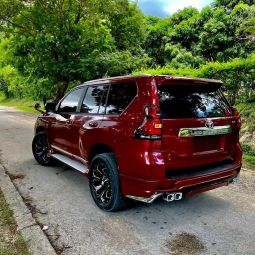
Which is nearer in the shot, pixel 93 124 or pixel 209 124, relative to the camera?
pixel 209 124

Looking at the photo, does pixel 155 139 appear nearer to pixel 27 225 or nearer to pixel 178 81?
pixel 178 81

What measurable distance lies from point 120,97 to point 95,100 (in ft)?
2.31

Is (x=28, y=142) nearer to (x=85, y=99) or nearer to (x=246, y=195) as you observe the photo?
(x=85, y=99)

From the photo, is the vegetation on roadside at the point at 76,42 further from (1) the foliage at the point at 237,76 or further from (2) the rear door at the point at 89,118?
(2) the rear door at the point at 89,118

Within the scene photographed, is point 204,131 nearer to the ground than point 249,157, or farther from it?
farther from it

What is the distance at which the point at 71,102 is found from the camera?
544 centimetres

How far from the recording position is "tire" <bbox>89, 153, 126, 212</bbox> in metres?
3.94

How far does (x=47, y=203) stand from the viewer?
4.56 m

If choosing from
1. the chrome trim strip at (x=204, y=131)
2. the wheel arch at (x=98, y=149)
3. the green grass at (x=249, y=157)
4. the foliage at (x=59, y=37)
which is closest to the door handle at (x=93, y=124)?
the wheel arch at (x=98, y=149)

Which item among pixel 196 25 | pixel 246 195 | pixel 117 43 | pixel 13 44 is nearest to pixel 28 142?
pixel 246 195

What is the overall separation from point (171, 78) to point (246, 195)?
2.63 m

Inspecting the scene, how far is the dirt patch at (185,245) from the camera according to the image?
3239 millimetres

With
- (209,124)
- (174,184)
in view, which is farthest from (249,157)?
(174,184)

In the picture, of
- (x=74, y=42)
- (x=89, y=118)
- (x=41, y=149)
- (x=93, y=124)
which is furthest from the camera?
(x=74, y=42)
